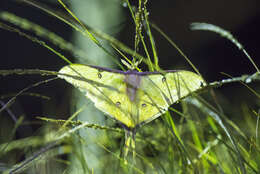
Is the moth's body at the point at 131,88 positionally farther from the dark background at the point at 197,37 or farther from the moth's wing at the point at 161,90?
the dark background at the point at 197,37

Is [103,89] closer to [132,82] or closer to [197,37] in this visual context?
[132,82]

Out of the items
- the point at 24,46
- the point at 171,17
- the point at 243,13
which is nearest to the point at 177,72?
the point at 171,17

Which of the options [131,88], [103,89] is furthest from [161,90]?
[103,89]

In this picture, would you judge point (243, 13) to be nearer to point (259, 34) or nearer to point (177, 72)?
point (259, 34)

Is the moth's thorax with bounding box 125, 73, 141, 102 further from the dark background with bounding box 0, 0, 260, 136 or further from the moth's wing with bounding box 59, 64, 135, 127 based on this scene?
the dark background with bounding box 0, 0, 260, 136

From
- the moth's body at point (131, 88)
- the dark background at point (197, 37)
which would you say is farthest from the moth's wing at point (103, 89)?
the dark background at point (197, 37)

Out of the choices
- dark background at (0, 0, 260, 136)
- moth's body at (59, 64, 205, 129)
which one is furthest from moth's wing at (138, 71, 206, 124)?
dark background at (0, 0, 260, 136)
